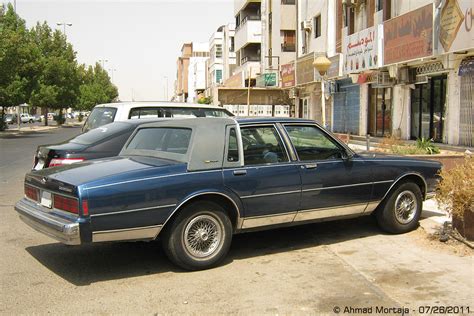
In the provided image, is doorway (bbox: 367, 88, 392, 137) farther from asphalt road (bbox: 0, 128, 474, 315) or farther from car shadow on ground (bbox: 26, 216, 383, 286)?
asphalt road (bbox: 0, 128, 474, 315)

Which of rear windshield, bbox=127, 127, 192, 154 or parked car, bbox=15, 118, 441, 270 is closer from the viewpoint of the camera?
parked car, bbox=15, 118, 441, 270

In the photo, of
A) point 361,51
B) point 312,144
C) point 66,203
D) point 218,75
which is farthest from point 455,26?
point 218,75

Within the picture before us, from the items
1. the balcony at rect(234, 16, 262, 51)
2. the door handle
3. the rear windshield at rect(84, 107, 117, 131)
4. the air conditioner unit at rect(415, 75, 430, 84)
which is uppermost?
the balcony at rect(234, 16, 262, 51)

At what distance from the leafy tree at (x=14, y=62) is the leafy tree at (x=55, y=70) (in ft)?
20.7

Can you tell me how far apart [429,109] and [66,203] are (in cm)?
1482

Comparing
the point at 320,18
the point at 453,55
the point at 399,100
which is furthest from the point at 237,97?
the point at 453,55

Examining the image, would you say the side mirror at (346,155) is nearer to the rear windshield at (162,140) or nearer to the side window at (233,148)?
the side window at (233,148)

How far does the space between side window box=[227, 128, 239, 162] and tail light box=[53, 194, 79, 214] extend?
1661mm

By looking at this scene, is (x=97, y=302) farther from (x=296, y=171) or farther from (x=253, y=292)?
(x=296, y=171)

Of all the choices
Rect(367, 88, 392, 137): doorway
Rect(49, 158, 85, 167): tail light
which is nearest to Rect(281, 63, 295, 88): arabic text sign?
Rect(367, 88, 392, 137): doorway

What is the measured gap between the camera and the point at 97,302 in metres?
4.49

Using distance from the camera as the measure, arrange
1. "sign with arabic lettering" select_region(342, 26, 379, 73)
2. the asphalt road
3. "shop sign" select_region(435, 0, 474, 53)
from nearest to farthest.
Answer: the asphalt road < "shop sign" select_region(435, 0, 474, 53) < "sign with arabic lettering" select_region(342, 26, 379, 73)

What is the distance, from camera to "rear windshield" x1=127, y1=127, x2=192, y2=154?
5.72m

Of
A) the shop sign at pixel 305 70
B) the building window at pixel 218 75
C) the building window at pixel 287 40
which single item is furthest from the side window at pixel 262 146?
the building window at pixel 218 75
